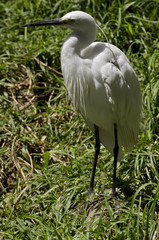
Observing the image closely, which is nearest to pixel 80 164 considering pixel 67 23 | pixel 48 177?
pixel 48 177

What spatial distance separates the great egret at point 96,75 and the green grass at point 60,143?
1.26 ft

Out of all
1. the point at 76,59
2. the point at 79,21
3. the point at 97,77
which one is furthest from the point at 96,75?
the point at 79,21

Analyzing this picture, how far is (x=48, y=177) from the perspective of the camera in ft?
9.72

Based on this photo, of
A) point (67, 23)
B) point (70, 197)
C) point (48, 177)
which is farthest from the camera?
point (48, 177)

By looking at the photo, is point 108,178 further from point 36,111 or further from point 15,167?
point 36,111

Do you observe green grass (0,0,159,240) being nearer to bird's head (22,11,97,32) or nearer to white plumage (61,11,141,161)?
white plumage (61,11,141,161)

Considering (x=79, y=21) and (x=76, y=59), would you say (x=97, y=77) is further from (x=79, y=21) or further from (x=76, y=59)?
(x=79, y=21)

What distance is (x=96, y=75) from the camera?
7.90 feet

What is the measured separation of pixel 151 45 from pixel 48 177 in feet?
5.76

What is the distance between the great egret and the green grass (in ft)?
1.26

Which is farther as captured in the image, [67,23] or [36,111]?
[36,111]

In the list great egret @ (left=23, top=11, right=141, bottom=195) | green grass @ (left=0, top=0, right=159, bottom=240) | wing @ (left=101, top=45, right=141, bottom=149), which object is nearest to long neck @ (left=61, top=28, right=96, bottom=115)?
great egret @ (left=23, top=11, right=141, bottom=195)

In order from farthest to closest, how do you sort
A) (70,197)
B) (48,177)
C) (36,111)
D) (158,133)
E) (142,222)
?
(36,111)
(158,133)
(48,177)
(70,197)
(142,222)

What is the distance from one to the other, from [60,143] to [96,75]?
3.59 feet
